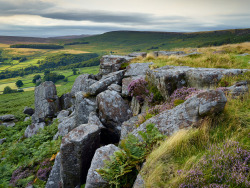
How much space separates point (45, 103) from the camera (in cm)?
2850

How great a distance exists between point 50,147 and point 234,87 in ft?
49.0

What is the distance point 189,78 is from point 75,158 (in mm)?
9217

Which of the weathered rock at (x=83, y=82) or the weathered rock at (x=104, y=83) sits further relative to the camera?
the weathered rock at (x=83, y=82)

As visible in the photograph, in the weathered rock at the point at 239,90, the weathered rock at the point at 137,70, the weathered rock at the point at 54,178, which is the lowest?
the weathered rock at the point at 54,178

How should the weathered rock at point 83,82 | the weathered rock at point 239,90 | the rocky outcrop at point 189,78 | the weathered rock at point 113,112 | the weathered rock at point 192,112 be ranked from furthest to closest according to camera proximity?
1. the weathered rock at point 83,82
2. the weathered rock at point 113,112
3. the rocky outcrop at point 189,78
4. the weathered rock at point 239,90
5. the weathered rock at point 192,112

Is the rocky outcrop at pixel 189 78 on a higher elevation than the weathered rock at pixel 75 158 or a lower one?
higher

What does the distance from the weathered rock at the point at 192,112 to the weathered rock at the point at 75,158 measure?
457 cm

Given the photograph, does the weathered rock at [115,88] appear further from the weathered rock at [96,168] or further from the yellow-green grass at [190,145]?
the yellow-green grass at [190,145]

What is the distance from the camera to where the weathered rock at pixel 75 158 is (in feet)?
31.2

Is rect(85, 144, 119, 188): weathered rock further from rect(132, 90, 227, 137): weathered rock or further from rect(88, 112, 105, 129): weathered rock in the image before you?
rect(88, 112, 105, 129): weathered rock

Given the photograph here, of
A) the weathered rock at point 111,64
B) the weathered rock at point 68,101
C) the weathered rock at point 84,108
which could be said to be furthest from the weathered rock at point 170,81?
the weathered rock at point 68,101

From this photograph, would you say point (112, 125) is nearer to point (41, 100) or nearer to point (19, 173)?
point (19, 173)

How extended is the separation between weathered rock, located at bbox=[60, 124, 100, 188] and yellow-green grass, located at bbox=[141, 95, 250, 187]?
4.93 m

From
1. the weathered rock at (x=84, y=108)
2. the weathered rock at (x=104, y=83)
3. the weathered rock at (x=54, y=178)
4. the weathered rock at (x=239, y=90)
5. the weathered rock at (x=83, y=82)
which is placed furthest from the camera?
the weathered rock at (x=83, y=82)
